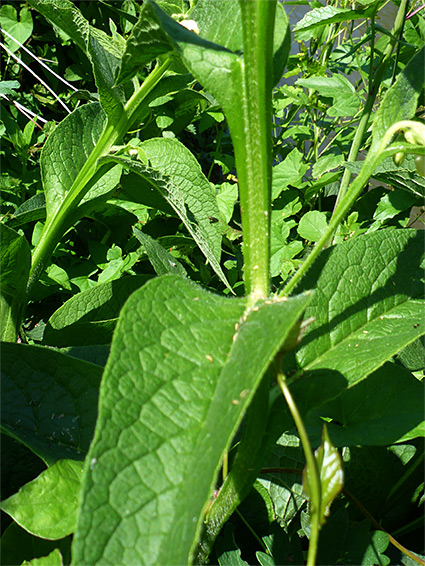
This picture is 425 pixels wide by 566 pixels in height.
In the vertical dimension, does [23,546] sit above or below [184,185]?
below

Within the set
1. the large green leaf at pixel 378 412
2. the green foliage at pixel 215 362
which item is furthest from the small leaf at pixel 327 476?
the large green leaf at pixel 378 412

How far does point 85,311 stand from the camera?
0.98m

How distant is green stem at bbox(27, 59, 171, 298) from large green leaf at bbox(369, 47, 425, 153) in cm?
46

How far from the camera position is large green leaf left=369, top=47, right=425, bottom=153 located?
0.64 metres

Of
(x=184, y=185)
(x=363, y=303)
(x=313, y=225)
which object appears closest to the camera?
(x=363, y=303)

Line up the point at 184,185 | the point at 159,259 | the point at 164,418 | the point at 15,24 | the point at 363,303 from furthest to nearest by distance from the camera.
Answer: the point at 15,24 < the point at 184,185 < the point at 159,259 < the point at 363,303 < the point at 164,418

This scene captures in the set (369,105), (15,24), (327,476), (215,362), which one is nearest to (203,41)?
(215,362)

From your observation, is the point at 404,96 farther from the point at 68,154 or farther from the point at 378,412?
the point at 68,154

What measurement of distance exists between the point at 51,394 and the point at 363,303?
0.40 meters

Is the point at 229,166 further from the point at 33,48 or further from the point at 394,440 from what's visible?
the point at 394,440

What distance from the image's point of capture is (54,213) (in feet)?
3.28

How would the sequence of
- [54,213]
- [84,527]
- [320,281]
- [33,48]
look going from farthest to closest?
[33,48] → [54,213] → [320,281] → [84,527]

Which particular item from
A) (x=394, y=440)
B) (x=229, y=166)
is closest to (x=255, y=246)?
(x=394, y=440)

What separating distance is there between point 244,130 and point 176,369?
259mm
